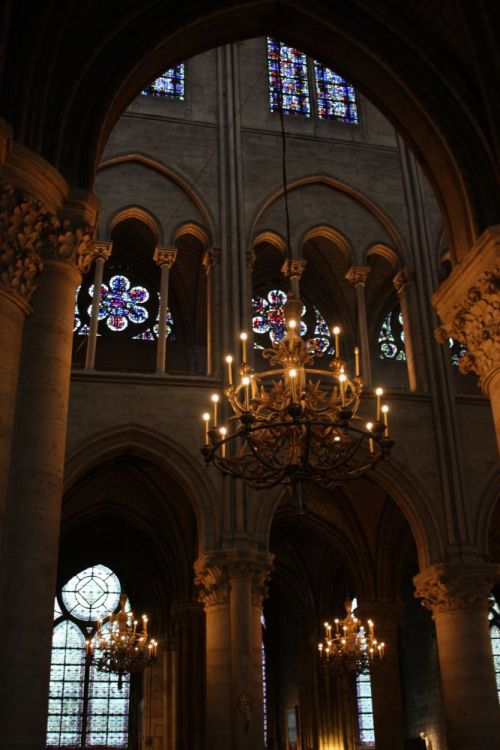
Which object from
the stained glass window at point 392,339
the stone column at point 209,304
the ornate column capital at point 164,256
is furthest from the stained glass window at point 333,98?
the ornate column capital at point 164,256

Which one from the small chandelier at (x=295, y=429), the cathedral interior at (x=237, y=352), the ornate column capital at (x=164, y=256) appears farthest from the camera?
the ornate column capital at (x=164, y=256)

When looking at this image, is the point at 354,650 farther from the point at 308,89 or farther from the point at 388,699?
the point at 308,89

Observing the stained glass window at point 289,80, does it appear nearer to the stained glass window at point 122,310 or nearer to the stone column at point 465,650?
the stained glass window at point 122,310

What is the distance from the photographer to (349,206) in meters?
18.6

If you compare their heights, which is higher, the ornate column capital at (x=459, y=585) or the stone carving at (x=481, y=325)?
the stone carving at (x=481, y=325)

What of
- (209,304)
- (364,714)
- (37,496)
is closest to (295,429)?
(37,496)

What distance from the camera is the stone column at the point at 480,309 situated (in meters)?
8.58

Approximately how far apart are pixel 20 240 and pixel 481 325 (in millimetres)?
4422

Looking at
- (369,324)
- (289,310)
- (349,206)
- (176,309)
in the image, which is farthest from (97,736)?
(289,310)

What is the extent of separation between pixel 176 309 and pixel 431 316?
6.03 metres

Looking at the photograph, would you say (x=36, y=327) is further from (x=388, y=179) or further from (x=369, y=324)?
(x=369, y=324)

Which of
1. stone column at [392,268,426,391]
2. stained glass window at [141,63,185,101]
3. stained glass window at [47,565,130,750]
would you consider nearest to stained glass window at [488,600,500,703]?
stone column at [392,268,426,391]

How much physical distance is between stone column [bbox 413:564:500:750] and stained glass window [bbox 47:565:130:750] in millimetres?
9783

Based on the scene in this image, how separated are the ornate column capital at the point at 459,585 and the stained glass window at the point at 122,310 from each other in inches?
329
